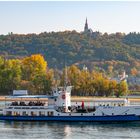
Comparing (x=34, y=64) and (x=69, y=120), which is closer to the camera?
(x=69, y=120)

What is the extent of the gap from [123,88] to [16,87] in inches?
1057

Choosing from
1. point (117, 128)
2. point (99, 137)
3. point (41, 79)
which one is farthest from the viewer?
point (41, 79)

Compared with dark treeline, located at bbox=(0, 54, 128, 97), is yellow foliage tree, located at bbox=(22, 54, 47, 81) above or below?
above

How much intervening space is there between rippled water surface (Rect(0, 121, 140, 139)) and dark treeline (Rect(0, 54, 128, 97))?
7105 centimetres

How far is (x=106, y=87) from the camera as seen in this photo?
151 meters

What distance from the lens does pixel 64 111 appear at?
3063 inches

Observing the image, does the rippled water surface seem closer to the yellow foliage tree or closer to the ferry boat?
the ferry boat

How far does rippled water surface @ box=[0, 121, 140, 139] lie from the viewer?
2473 inches

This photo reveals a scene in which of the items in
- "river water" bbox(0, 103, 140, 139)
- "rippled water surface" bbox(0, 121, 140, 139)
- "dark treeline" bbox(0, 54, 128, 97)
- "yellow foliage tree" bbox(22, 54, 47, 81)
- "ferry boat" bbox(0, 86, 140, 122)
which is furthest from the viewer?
"yellow foliage tree" bbox(22, 54, 47, 81)

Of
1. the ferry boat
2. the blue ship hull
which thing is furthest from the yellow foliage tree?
the blue ship hull

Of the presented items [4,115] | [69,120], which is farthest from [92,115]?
[4,115]

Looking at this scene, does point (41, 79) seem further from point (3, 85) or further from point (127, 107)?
point (127, 107)

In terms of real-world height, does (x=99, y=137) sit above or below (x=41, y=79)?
below

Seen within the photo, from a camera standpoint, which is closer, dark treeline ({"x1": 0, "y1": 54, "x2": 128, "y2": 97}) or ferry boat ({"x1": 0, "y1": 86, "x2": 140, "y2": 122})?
ferry boat ({"x1": 0, "y1": 86, "x2": 140, "y2": 122})
